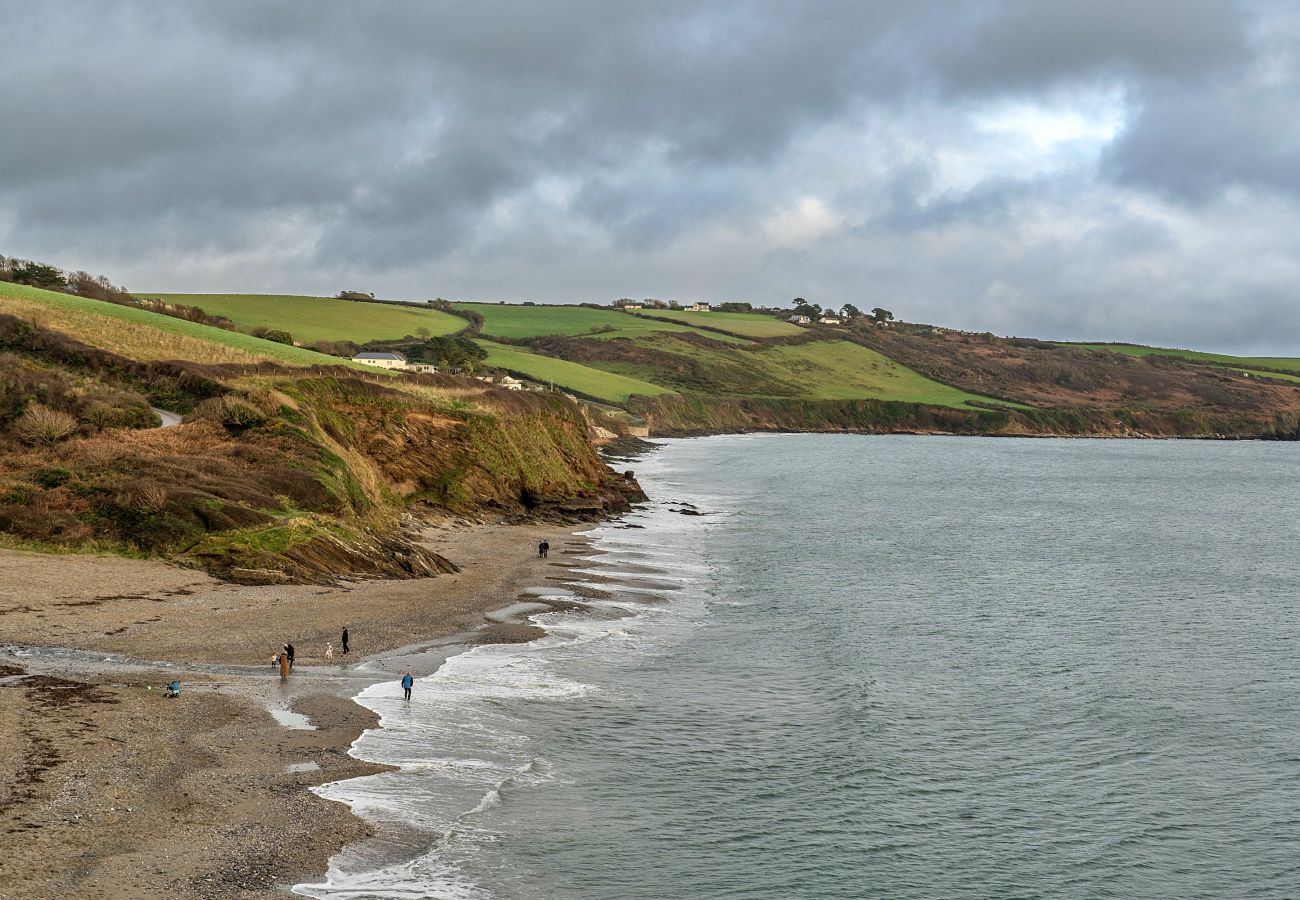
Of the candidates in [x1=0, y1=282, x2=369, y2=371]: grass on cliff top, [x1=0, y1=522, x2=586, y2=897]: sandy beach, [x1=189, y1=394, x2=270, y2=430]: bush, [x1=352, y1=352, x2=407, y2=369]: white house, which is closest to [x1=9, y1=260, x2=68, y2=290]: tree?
[x1=0, y1=282, x2=369, y2=371]: grass on cliff top

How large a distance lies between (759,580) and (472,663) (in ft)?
80.1

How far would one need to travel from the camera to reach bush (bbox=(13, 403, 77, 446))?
4960 cm

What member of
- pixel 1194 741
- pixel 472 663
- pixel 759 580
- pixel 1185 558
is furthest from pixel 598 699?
pixel 1185 558

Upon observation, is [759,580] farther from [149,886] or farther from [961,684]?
[149,886]

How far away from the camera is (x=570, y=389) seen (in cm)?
19625

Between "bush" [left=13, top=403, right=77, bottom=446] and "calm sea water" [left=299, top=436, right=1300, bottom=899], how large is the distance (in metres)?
24.6

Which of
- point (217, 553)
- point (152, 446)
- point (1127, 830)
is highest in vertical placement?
point (152, 446)

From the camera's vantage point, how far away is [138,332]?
253 feet

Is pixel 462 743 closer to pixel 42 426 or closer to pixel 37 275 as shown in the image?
pixel 42 426

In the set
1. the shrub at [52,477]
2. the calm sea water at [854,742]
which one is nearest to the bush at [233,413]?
the shrub at [52,477]

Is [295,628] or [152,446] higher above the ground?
[152,446]

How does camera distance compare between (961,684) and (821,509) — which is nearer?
(961,684)

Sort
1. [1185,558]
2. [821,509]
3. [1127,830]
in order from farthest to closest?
[821,509], [1185,558], [1127,830]

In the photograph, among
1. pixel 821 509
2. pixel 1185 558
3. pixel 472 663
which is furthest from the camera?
pixel 821 509
